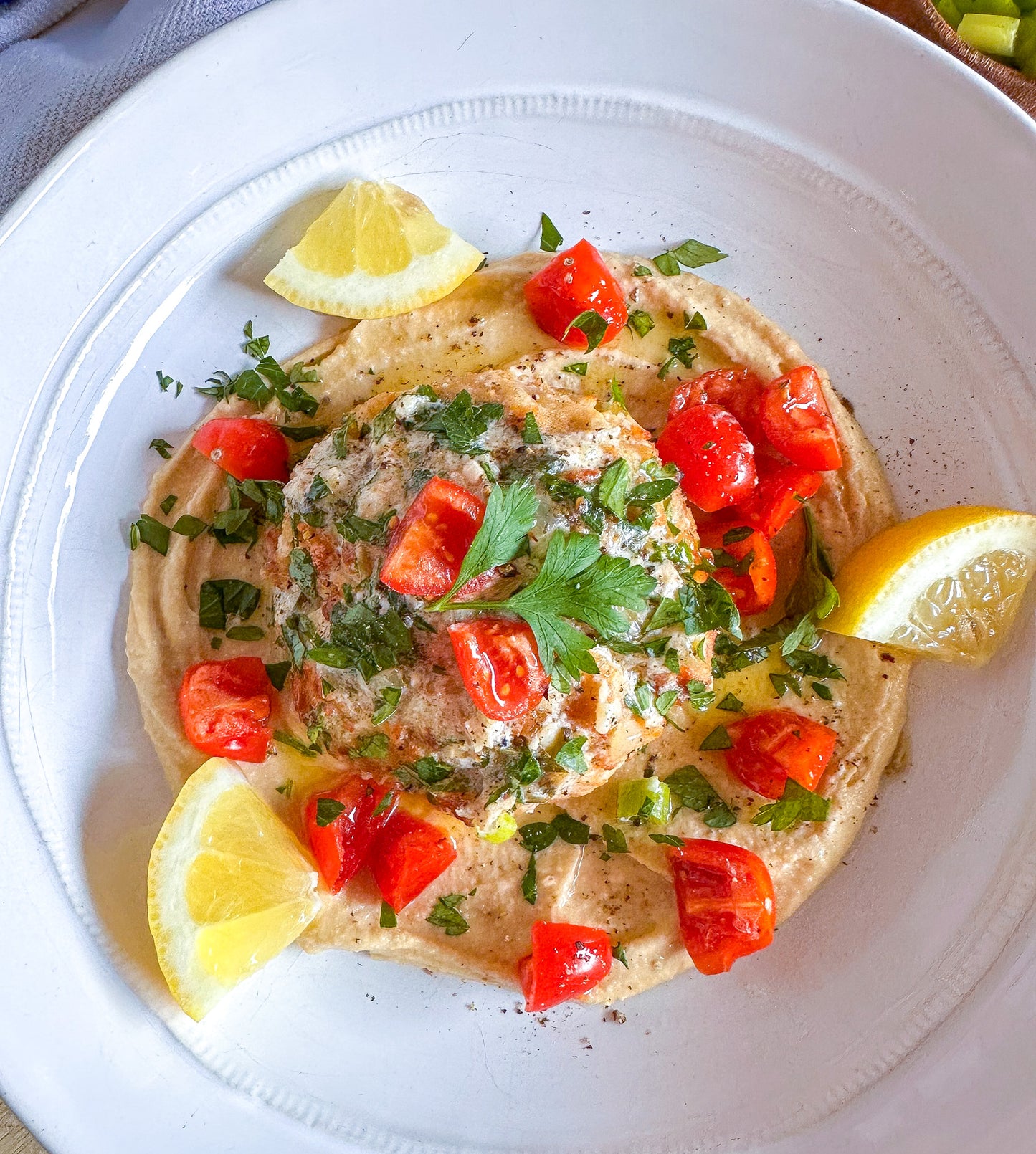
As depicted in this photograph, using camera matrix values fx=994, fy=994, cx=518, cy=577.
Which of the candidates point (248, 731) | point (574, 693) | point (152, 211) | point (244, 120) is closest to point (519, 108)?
point (244, 120)

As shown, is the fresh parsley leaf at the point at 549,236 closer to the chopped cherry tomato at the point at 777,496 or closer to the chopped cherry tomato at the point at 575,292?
the chopped cherry tomato at the point at 575,292

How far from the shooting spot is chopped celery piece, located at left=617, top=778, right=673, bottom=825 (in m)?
4.64

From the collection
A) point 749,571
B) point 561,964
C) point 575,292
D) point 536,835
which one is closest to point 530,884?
point 536,835

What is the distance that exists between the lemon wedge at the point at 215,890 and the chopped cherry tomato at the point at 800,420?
295cm

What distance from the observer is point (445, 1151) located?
15.6 feet

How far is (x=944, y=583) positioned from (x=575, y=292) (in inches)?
84.8

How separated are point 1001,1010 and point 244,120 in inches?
216

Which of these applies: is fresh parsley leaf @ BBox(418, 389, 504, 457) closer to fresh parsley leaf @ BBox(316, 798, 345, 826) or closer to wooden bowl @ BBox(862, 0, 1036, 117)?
fresh parsley leaf @ BBox(316, 798, 345, 826)

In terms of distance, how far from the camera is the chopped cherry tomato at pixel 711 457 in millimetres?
4535

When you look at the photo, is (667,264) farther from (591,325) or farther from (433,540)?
(433,540)

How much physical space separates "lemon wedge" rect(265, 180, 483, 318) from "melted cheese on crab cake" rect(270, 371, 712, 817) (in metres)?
0.62

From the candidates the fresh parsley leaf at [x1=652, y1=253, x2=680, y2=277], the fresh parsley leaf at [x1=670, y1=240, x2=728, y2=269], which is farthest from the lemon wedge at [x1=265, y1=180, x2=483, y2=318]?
the fresh parsley leaf at [x1=670, y1=240, x2=728, y2=269]

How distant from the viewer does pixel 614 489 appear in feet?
12.8

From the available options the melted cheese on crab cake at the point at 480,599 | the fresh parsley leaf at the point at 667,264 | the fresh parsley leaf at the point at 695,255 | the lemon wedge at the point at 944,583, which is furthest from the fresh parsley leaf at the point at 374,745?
the fresh parsley leaf at the point at 695,255
